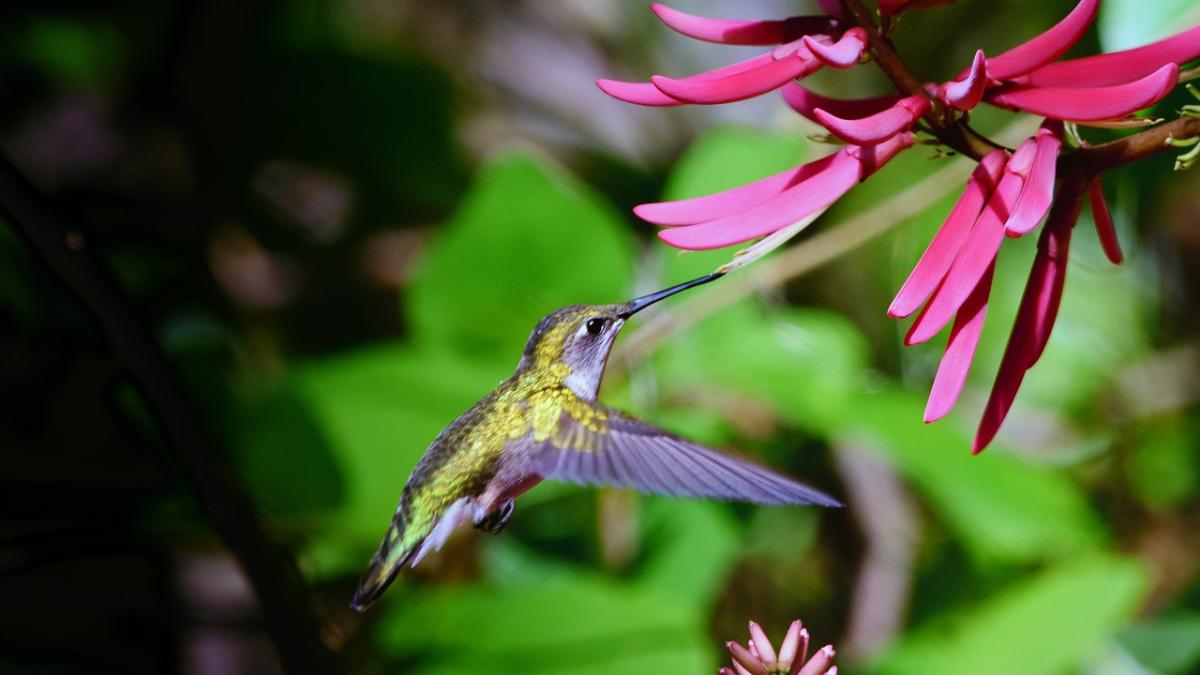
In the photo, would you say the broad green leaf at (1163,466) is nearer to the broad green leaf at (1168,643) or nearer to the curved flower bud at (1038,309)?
the broad green leaf at (1168,643)

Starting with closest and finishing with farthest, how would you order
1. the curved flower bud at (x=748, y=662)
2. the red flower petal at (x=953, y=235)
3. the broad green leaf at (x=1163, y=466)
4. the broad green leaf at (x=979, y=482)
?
the curved flower bud at (x=748, y=662), the red flower petal at (x=953, y=235), the broad green leaf at (x=979, y=482), the broad green leaf at (x=1163, y=466)

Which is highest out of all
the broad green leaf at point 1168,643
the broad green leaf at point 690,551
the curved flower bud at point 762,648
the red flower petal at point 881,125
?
the broad green leaf at point 690,551

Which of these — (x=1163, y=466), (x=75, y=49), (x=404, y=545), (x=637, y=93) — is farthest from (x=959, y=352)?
(x=75, y=49)

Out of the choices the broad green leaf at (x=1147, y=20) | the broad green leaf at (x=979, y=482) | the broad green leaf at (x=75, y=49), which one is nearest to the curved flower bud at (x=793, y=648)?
the broad green leaf at (x=1147, y=20)

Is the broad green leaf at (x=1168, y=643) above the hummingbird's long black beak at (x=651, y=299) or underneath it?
above

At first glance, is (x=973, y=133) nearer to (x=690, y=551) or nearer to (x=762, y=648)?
(x=762, y=648)

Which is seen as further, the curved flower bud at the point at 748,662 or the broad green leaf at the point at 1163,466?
the broad green leaf at the point at 1163,466

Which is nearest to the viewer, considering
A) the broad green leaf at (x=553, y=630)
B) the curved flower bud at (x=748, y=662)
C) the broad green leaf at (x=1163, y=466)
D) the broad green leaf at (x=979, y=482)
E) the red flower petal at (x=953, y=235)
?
the curved flower bud at (x=748, y=662)

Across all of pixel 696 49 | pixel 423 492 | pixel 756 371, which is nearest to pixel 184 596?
pixel 756 371
